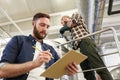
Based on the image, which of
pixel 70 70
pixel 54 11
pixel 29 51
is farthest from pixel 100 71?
pixel 54 11

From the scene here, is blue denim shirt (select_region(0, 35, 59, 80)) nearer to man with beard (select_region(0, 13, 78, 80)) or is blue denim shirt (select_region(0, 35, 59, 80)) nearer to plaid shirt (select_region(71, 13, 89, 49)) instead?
man with beard (select_region(0, 13, 78, 80))

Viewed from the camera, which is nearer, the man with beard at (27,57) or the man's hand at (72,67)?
the man with beard at (27,57)

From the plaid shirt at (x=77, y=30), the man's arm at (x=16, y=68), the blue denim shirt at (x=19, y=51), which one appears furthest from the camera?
the plaid shirt at (x=77, y=30)

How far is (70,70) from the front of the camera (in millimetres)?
1517

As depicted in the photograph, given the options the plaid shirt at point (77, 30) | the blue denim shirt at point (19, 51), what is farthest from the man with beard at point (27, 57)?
the plaid shirt at point (77, 30)

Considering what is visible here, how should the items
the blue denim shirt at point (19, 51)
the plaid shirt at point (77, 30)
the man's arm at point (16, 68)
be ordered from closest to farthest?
the man's arm at point (16, 68) < the blue denim shirt at point (19, 51) < the plaid shirt at point (77, 30)

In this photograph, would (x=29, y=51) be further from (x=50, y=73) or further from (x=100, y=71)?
(x=100, y=71)

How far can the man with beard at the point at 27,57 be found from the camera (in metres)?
1.33

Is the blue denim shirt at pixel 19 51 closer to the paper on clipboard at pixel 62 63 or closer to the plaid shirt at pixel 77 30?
the paper on clipboard at pixel 62 63

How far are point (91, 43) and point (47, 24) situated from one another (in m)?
0.84

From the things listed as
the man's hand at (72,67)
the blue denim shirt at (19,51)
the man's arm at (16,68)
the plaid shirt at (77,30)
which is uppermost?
the plaid shirt at (77,30)

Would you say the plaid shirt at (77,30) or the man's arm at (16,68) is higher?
the plaid shirt at (77,30)

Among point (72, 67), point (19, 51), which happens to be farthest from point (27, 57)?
point (72, 67)

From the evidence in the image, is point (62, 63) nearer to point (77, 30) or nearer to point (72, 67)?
point (72, 67)
